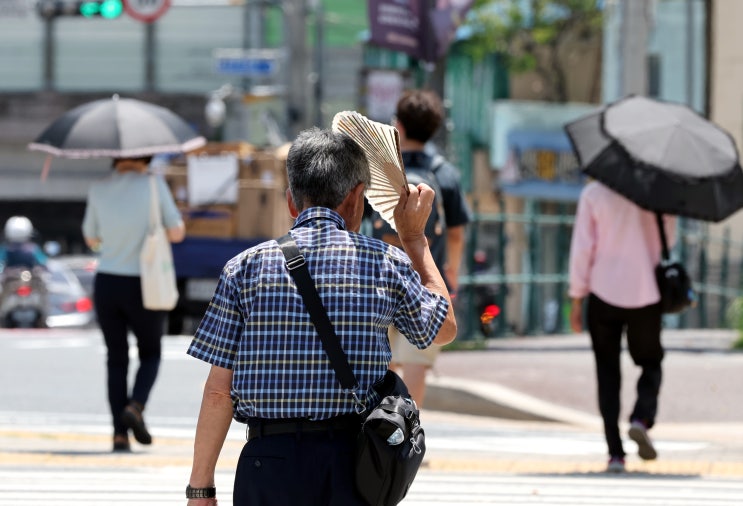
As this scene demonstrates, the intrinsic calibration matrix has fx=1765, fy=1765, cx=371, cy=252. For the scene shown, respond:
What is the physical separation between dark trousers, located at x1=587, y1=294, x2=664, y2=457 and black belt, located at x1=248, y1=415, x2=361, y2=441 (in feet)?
13.8

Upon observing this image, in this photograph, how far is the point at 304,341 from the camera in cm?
422

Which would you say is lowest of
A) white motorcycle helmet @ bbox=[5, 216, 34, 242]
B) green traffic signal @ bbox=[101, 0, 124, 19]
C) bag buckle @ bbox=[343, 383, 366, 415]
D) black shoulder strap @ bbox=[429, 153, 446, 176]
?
white motorcycle helmet @ bbox=[5, 216, 34, 242]

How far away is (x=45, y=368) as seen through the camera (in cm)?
1511

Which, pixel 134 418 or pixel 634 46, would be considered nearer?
pixel 134 418

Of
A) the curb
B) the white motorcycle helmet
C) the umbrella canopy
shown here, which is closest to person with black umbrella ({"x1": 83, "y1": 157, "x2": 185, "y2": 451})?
the umbrella canopy

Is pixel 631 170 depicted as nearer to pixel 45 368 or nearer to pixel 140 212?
pixel 140 212

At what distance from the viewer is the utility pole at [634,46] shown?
17.2m

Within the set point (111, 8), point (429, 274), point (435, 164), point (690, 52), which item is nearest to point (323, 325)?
point (429, 274)

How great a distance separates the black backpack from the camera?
7.93m

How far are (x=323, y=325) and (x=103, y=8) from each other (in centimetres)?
2120

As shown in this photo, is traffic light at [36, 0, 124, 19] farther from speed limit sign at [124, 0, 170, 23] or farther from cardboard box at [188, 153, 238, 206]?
cardboard box at [188, 153, 238, 206]

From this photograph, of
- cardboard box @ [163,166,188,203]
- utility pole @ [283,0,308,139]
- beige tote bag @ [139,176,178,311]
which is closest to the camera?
beige tote bag @ [139,176,178,311]

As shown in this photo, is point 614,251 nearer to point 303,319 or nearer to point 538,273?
point 303,319

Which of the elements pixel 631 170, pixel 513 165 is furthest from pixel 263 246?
pixel 513 165
